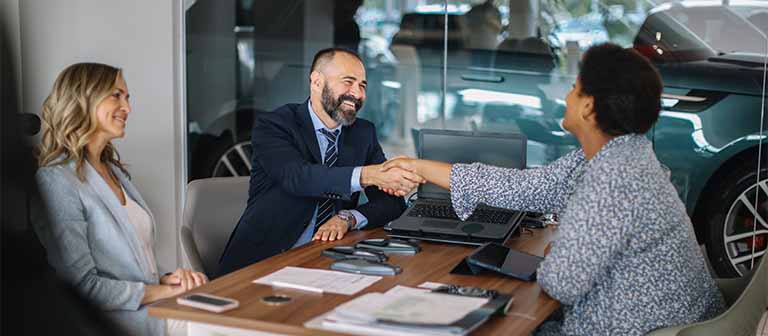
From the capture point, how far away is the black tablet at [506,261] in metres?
2.36

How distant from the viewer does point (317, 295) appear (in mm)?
2098

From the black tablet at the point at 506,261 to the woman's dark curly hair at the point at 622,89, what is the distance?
0.45 meters

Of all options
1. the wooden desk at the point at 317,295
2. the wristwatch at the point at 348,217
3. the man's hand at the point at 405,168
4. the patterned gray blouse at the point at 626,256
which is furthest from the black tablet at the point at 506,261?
the wristwatch at the point at 348,217

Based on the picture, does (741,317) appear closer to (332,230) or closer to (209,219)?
(332,230)

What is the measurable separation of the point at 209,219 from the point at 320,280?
113cm

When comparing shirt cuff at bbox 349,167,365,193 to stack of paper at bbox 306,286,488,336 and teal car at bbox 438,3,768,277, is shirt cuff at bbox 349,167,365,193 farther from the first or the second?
teal car at bbox 438,3,768,277

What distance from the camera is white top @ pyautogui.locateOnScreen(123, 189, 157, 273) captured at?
2.64m

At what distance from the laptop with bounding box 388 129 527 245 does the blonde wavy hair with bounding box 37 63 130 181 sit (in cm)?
103

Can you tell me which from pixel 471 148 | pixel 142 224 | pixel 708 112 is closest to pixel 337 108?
pixel 471 148

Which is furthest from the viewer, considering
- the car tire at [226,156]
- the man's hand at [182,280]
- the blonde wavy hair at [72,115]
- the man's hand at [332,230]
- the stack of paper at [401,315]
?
the car tire at [226,156]

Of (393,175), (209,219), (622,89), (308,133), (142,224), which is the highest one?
(622,89)

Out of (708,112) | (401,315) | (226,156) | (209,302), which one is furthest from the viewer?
(226,156)

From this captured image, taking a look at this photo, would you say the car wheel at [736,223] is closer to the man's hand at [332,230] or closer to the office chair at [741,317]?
the office chair at [741,317]

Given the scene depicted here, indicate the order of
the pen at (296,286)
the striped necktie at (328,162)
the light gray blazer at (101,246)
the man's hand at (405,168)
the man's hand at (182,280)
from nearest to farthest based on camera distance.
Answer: the pen at (296,286) → the light gray blazer at (101,246) → the man's hand at (182,280) → the man's hand at (405,168) → the striped necktie at (328,162)
